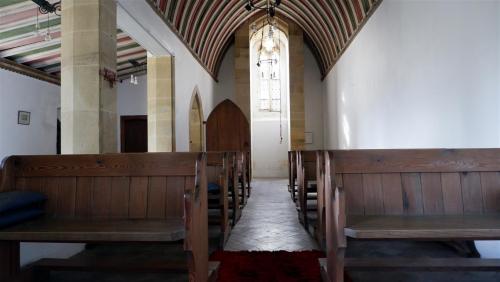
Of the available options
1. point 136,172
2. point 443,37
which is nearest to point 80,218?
point 136,172

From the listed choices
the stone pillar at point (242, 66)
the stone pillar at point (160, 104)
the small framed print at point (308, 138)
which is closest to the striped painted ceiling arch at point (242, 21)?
the stone pillar at point (242, 66)

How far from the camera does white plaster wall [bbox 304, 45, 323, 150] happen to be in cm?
1061

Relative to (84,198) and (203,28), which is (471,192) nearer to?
(84,198)

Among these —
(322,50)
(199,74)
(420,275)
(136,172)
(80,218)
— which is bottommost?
(420,275)

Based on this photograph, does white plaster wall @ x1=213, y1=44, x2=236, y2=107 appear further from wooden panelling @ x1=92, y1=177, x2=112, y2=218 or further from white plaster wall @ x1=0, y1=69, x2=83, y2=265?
wooden panelling @ x1=92, y1=177, x2=112, y2=218

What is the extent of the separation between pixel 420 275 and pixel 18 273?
2.63 meters

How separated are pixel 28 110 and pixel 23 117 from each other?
205 mm

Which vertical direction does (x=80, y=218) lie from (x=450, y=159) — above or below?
below

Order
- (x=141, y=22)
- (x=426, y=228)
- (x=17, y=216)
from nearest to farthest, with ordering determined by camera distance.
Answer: (x=426, y=228) < (x=17, y=216) < (x=141, y=22)

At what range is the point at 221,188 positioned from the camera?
10.1 feet

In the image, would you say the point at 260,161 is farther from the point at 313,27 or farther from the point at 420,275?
the point at 420,275

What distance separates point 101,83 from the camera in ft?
11.1

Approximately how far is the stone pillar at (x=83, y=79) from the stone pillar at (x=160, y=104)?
2.56 metres

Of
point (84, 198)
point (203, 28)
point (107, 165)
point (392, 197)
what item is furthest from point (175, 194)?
point (203, 28)
